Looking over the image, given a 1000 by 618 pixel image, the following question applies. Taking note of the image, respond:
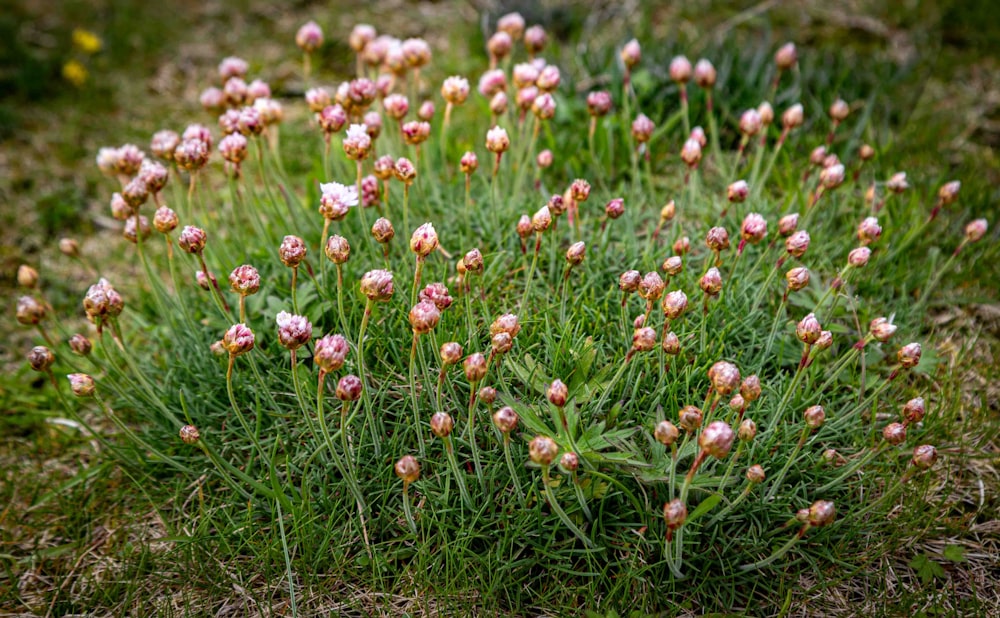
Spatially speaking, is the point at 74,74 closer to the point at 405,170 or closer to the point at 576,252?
the point at 405,170

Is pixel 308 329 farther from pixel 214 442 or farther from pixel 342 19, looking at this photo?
pixel 342 19

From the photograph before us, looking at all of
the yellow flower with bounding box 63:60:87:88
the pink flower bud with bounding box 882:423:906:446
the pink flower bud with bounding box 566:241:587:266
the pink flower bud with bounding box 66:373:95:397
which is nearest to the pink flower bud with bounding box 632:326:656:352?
the pink flower bud with bounding box 566:241:587:266

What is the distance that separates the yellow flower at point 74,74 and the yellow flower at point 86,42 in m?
0.16

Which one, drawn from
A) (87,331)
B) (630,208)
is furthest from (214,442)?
(630,208)

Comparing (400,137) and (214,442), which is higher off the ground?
(400,137)

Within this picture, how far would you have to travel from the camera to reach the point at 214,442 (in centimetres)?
177

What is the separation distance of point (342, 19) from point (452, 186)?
2099mm

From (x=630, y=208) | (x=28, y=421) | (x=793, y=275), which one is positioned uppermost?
(x=793, y=275)

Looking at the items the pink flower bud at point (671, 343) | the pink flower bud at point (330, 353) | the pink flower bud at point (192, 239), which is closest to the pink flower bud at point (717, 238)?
the pink flower bud at point (671, 343)

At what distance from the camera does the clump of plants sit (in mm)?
1474

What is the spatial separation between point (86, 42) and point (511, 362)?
333 centimetres

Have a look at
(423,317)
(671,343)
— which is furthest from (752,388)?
(423,317)

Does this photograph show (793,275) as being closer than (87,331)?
Yes

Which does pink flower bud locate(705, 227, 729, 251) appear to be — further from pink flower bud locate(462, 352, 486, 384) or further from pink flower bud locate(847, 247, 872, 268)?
pink flower bud locate(462, 352, 486, 384)
